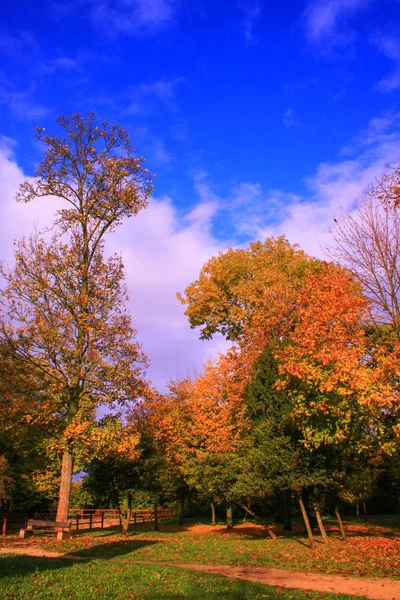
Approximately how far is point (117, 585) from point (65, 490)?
37.4 feet

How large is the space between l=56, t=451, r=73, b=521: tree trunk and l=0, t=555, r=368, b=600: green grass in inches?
327

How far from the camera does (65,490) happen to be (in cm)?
1936

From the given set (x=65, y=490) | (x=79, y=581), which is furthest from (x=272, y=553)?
(x=65, y=490)

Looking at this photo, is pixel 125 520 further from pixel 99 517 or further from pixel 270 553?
pixel 99 517

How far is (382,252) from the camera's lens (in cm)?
1592

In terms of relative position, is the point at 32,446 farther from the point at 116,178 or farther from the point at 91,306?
the point at 116,178

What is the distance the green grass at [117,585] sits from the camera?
8.07 metres

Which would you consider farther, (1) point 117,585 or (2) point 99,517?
(2) point 99,517

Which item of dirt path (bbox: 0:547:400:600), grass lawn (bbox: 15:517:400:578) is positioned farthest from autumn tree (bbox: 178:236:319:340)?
dirt path (bbox: 0:547:400:600)

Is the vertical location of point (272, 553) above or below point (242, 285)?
below

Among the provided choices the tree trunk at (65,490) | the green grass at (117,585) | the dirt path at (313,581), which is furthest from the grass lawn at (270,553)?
the green grass at (117,585)

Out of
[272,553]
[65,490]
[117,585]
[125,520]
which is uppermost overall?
[65,490]

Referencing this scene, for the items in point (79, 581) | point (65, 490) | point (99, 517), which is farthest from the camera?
point (99, 517)

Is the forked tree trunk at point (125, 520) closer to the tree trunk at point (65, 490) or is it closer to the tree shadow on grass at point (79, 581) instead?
the tree trunk at point (65, 490)
